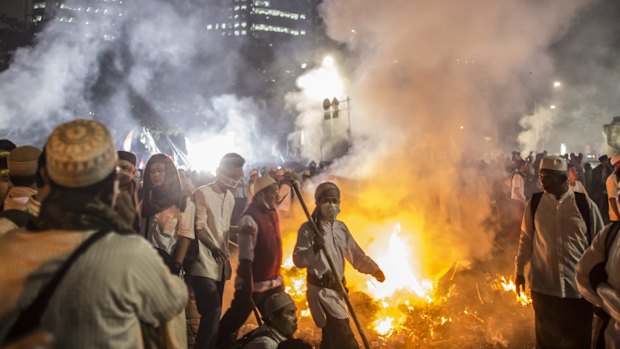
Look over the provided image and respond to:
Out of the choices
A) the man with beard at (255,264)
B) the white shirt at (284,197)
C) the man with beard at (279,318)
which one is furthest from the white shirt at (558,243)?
the white shirt at (284,197)

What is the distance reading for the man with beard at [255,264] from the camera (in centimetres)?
475

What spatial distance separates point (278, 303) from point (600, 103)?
5050 centimetres

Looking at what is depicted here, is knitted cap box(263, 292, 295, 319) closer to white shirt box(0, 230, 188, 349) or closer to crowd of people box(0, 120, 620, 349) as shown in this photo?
crowd of people box(0, 120, 620, 349)

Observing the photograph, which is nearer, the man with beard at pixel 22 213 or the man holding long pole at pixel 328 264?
the man with beard at pixel 22 213

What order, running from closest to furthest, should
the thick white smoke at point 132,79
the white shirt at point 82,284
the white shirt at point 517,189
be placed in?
the white shirt at point 82,284
the white shirt at point 517,189
the thick white smoke at point 132,79

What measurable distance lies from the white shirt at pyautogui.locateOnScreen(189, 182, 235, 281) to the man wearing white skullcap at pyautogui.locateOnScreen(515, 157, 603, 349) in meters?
3.31

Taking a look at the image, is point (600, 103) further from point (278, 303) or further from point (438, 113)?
point (278, 303)

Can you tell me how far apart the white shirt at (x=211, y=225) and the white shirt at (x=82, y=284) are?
9.95 ft

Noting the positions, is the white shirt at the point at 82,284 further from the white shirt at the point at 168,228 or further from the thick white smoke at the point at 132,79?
the thick white smoke at the point at 132,79

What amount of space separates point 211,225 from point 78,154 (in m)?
3.32

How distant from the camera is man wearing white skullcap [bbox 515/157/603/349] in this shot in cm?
438

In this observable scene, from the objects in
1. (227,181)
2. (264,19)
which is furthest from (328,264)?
(264,19)

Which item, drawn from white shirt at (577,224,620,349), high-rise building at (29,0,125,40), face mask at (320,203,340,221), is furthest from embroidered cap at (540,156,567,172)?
high-rise building at (29,0,125,40)

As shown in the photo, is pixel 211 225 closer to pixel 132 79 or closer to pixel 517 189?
pixel 517 189
